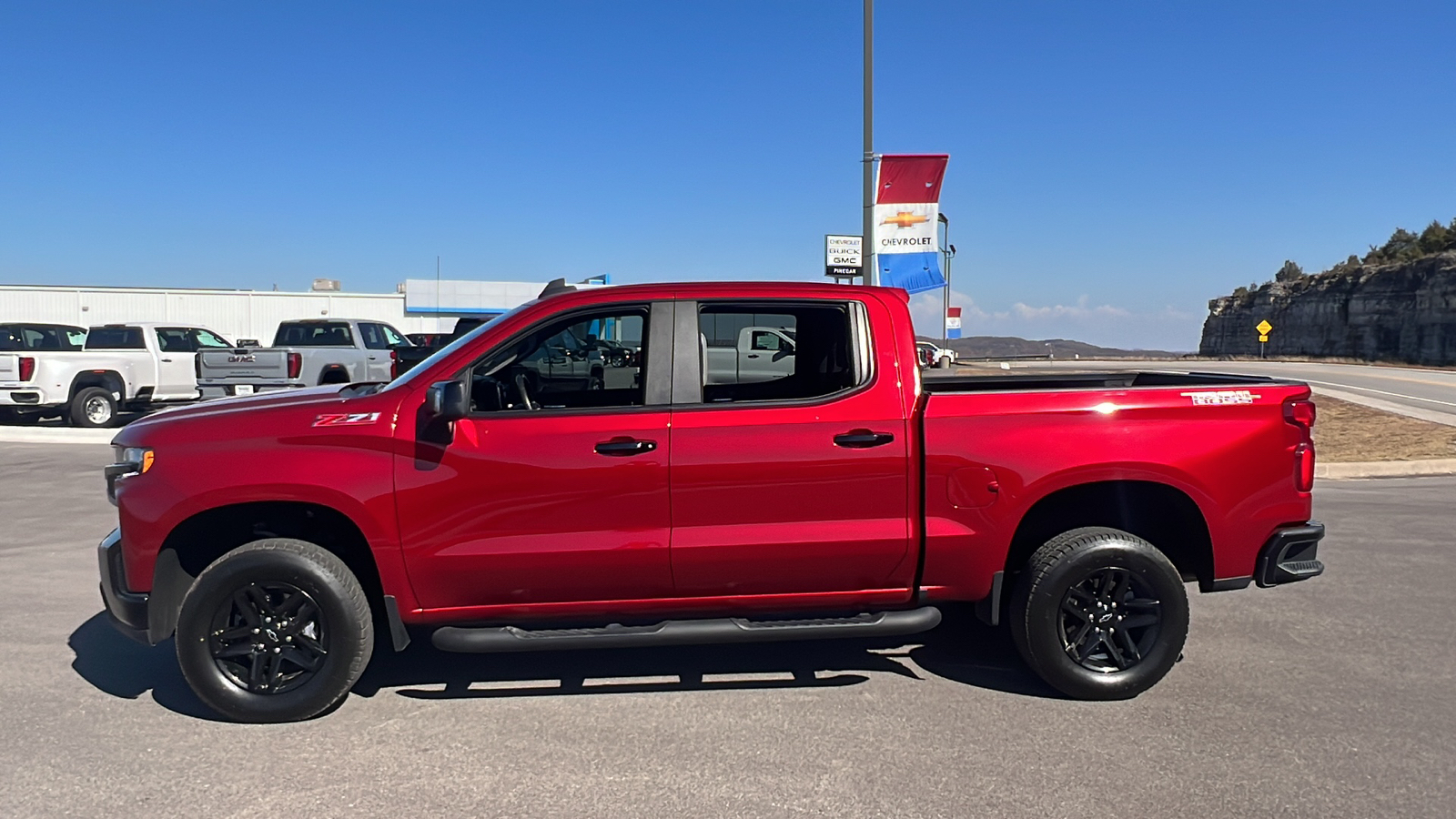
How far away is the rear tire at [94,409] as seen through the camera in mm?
16250

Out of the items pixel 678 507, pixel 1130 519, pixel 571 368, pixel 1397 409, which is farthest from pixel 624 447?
pixel 1397 409

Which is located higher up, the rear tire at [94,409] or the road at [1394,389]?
the rear tire at [94,409]

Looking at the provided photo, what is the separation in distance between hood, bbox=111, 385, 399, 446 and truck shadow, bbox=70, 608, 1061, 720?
1251 millimetres

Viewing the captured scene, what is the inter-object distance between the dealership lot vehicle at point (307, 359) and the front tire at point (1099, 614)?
13.0m

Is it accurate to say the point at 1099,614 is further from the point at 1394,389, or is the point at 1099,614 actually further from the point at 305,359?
the point at 1394,389

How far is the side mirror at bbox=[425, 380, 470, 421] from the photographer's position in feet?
13.2

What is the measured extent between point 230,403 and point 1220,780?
177 inches

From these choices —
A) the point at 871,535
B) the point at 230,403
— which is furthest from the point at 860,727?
the point at 230,403

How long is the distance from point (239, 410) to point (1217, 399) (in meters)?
4.36

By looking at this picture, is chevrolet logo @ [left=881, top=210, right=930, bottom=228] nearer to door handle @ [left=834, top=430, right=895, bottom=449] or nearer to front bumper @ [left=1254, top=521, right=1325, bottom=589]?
front bumper @ [left=1254, top=521, right=1325, bottom=589]

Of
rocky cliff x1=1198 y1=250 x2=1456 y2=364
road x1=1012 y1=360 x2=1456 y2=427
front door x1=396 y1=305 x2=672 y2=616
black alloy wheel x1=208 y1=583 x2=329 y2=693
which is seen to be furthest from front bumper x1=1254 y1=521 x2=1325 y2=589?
rocky cliff x1=1198 y1=250 x2=1456 y2=364

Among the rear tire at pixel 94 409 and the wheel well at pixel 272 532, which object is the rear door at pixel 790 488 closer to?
the wheel well at pixel 272 532

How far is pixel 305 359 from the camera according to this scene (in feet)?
56.9

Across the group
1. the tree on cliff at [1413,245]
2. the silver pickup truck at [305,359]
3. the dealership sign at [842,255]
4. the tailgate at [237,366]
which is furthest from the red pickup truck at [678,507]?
the tree on cliff at [1413,245]
